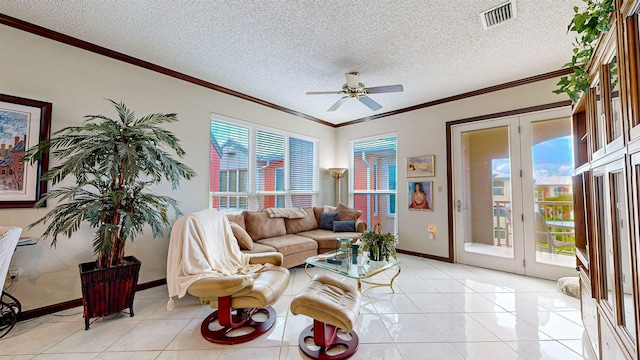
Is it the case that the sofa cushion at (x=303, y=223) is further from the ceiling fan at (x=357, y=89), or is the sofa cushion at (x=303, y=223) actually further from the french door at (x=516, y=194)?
the french door at (x=516, y=194)

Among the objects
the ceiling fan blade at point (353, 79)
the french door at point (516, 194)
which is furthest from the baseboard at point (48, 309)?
the french door at point (516, 194)

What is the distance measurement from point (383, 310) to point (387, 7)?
2.95 metres

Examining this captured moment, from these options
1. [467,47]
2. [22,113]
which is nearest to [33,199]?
[22,113]

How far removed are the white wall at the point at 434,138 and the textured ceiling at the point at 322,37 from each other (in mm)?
342

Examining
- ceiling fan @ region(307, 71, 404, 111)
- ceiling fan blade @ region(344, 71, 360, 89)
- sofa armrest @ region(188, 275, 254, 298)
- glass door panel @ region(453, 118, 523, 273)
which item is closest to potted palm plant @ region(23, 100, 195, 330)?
sofa armrest @ region(188, 275, 254, 298)

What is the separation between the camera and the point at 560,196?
11.3ft

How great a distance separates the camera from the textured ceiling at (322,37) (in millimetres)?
2266

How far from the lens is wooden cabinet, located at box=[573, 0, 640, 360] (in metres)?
1.05

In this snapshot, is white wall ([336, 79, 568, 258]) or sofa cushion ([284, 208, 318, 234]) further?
sofa cushion ([284, 208, 318, 234])

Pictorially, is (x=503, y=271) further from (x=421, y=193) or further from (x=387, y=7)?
(x=387, y=7)

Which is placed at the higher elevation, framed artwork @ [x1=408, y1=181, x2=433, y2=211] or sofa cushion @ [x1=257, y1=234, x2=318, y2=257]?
framed artwork @ [x1=408, y1=181, x2=433, y2=211]

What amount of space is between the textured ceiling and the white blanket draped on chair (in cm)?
194

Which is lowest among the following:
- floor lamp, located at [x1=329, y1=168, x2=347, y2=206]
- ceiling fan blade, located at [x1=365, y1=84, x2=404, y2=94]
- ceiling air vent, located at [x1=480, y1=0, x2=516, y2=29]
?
floor lamp, located at [x1=329, y1=168, x2=347, y2=206]

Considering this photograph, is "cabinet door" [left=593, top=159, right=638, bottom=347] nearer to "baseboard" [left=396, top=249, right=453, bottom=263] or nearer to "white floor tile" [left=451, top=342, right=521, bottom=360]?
"white floor tile" [left=451, top=342, right=521, bottom=360]
